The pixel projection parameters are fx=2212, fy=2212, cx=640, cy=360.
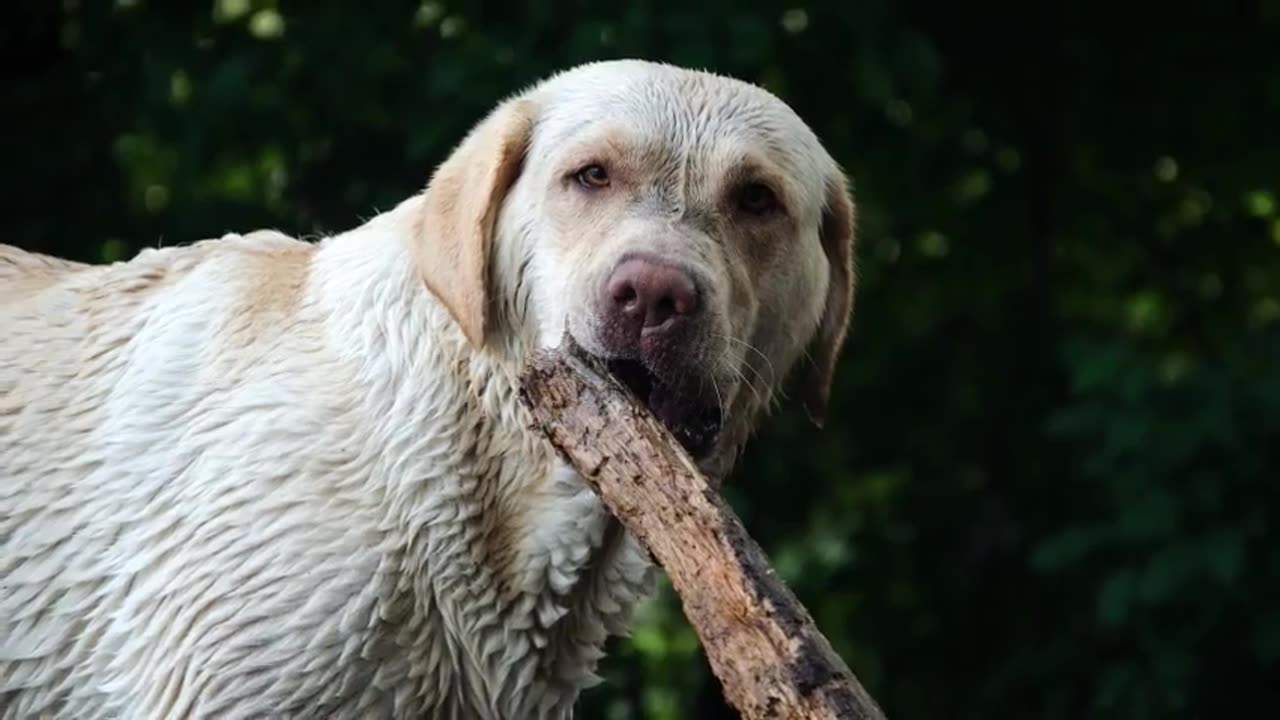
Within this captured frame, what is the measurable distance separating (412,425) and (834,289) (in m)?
1.16

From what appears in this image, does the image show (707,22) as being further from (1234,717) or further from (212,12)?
(1234,717)

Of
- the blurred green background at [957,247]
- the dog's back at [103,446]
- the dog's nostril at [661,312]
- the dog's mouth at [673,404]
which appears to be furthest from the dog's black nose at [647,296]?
the blurred green background at [957,247]

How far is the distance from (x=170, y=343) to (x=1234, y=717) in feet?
18.8

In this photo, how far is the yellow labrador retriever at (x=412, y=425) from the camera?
454 centimetres

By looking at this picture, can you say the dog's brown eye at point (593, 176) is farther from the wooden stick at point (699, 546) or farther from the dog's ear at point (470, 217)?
the wooden stick at point (699, 546)

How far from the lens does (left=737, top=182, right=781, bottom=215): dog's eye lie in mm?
4824

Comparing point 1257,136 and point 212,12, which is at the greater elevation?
point 212,12

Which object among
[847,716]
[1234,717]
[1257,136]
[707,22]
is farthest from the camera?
[1257,136]

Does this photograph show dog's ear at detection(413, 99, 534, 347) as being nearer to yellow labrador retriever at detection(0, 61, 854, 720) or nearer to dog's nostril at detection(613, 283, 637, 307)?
yellow labrador retriever at detection(0, 61, 854, 720)

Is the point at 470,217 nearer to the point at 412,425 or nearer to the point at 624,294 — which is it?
the point at 412,425

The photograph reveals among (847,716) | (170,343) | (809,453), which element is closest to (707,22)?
(809,453)

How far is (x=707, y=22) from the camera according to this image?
7977 mm

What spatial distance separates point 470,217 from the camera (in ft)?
15.8

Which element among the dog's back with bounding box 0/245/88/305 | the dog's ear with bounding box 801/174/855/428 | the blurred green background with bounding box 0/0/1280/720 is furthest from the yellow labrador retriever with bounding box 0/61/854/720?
the blurred green background with bounding box 0/0/1280/720
